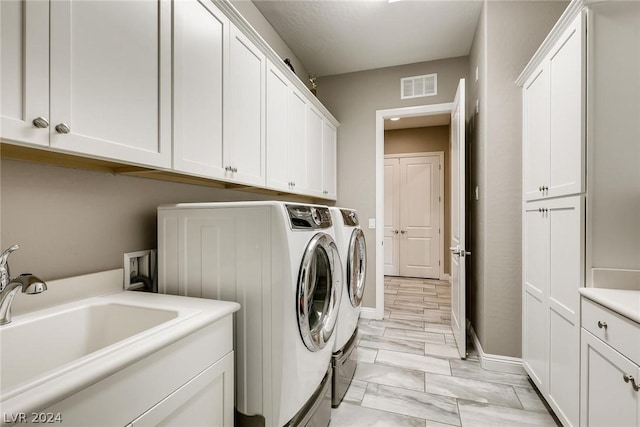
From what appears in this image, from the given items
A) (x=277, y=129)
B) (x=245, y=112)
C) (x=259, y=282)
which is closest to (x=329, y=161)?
(x=277, y=129)

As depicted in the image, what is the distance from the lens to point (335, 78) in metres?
3.63

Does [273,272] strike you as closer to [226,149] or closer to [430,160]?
[226,149]

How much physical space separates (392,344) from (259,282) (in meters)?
2.01

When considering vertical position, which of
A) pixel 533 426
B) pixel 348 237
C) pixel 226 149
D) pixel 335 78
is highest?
pixel 335 78

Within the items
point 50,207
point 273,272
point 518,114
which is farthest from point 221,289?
point 518,114

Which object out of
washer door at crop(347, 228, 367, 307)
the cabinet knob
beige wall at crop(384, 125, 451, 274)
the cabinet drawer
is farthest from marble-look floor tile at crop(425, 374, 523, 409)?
beige wall at crop(384, 125, 451, 274)

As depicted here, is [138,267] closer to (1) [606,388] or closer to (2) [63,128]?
(2) [63,128]

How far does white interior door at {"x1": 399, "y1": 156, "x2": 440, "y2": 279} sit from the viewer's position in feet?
18.0

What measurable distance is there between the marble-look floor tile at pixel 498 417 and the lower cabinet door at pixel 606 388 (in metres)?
0.45

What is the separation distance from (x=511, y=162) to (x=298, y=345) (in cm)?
205

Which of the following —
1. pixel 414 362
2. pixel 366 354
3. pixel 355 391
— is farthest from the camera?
pixel 366 354

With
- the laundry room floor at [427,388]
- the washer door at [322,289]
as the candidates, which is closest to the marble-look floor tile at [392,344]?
the laundry room floor at [427,388]

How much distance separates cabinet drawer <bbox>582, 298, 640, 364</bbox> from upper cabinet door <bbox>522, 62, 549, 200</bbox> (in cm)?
76

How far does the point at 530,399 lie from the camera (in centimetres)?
190
